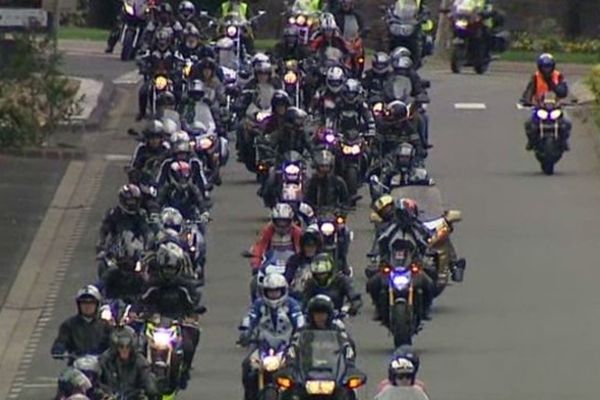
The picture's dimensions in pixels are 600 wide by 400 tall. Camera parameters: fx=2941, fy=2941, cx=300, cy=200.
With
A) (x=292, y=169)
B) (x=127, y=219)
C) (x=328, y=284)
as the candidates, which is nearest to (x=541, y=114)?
(x=292, y=169)

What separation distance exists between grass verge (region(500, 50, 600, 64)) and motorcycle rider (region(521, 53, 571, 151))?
14.0 m

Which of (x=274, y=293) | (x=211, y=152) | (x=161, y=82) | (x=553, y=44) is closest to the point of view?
(x=274, y=293)

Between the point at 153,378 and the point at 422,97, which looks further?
the point at 422,97

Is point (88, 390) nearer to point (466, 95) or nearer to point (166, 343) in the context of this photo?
point (166, 343)

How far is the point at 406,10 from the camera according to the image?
52.1 meters

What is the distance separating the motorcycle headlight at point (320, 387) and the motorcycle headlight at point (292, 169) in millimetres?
11378

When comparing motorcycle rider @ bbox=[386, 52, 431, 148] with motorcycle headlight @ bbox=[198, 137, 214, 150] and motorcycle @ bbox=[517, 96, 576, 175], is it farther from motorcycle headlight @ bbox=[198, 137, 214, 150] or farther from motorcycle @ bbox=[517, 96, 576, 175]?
motorcycle headlight @ bbox=[198, 137, 214, 150]

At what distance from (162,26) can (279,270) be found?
843 inches

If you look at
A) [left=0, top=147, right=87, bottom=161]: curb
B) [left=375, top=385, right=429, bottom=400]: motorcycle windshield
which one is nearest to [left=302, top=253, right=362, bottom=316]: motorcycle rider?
[left=375, top=385, right=429, bottom=400]: motorcycle windshield

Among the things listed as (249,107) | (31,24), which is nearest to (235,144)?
(249,107)

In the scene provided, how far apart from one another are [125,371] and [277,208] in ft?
20.5

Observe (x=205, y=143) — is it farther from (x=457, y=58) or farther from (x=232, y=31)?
(x=457, y=58)

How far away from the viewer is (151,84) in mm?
45750

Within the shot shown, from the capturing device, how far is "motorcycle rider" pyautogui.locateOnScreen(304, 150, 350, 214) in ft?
117
